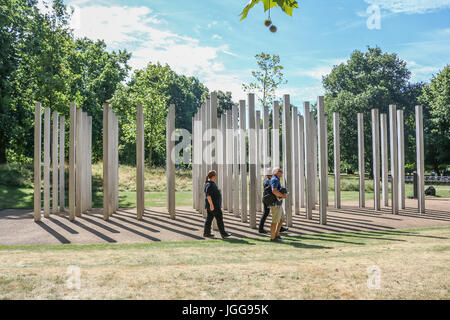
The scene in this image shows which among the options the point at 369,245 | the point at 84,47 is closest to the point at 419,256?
the point at 369,245

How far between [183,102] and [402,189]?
49.9 m

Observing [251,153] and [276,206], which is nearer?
[276,206]

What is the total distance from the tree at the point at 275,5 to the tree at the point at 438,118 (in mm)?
40734

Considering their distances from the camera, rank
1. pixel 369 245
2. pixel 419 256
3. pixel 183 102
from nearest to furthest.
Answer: pixel 419 256, pixel 369 245, pixel 183 102

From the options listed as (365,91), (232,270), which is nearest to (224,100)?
(365,91)

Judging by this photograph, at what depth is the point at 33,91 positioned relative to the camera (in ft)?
94.1

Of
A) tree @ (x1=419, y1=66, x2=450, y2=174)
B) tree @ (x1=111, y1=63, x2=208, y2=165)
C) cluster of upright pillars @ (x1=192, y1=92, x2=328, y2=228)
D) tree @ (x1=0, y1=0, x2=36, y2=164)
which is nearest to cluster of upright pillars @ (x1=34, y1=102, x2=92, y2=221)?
cluster of upright pillars @ (x1=192, y1=92, x2=328, y2=228)

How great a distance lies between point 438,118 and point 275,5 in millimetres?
42681

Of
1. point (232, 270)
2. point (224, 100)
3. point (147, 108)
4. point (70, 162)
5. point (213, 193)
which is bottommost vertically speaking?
point (232, 270)

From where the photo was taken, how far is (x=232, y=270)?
5785mm

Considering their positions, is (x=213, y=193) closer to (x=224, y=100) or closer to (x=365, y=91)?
(x=365, y=91)

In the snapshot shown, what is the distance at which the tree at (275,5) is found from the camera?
402 centimetres

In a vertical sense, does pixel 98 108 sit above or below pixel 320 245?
above
